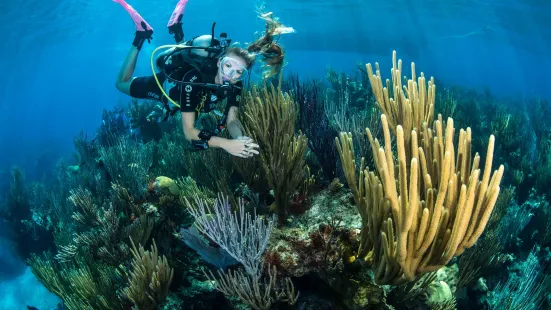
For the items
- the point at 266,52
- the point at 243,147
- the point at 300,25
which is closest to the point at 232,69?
the point at 266,52

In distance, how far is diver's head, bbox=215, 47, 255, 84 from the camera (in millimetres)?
4184

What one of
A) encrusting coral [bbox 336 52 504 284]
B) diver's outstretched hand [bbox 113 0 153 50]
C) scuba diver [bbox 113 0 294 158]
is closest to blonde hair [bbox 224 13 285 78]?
scuba diver [bbox 113 0 294 158]

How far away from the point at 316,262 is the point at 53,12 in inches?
1427

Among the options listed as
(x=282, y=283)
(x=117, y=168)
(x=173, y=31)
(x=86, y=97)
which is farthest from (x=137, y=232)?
(x=86, y=97)

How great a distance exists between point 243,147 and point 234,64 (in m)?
1.19

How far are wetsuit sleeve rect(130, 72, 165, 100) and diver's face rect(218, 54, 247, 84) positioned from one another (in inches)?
102

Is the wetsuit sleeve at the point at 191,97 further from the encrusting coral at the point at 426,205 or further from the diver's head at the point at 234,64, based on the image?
the encrusting coral at the point at 426,205

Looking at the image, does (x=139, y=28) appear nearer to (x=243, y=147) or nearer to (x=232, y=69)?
(x=232, y=69)

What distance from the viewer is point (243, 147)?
3756 mm

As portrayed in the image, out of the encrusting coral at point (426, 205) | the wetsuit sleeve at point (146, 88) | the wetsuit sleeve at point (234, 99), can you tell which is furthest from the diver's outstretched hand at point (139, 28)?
the encrusting coral at point (426, 205)

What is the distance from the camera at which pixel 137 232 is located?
4.57m

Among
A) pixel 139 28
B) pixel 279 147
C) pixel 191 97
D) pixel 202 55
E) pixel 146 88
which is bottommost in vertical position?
pixel 279 147

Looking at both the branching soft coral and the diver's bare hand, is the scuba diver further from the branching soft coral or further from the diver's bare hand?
the branching soft coral

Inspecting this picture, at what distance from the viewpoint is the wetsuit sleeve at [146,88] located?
658 cm
